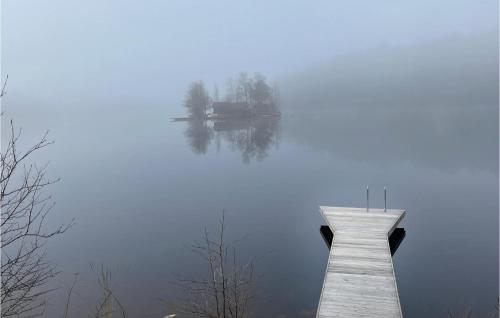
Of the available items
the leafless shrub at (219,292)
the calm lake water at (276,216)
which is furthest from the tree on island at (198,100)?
the leafless shrub at (219,292)

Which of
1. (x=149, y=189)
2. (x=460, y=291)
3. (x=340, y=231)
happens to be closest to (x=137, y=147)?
(x=149, y=189)

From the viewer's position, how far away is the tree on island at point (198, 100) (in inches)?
4355

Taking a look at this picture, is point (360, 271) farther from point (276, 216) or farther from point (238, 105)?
point (238, 105)

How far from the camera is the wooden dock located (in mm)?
9961

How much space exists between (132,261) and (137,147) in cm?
4182

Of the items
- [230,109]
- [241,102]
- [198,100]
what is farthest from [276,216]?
[198,100]

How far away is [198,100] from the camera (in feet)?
363

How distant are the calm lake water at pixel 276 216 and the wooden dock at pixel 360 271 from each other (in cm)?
166

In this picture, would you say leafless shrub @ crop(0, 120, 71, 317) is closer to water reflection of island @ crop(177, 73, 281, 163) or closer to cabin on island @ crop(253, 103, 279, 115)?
water reflection of island @ crop(177, 73, 281, 163)

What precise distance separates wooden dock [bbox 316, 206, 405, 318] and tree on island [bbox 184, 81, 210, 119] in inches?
→ 3798

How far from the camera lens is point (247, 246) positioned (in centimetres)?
1808

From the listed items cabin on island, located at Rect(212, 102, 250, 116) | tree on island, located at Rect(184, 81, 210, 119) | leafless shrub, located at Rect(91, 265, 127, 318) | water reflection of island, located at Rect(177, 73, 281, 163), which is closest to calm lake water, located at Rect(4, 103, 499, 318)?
Answer: leafless shrub, located at Rect(91, 265, 127, 318)

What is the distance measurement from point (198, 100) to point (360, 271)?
102077mm

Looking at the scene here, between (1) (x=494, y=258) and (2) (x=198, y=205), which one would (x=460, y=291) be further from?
(2) (x=198, y=205)
